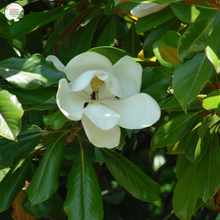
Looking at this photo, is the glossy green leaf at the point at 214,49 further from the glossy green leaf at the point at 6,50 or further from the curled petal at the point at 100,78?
the glossy green leaf at the point at 6,50

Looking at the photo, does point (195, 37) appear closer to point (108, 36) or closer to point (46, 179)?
point (108, 36)

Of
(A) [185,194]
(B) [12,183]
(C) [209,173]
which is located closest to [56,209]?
(B) [12,183]

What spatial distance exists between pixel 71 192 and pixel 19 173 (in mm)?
266

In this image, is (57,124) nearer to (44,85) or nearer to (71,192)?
(44,85)

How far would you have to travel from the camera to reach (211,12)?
0.86m

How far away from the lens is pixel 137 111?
0.86 metres

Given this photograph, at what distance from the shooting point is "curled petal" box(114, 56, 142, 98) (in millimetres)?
912

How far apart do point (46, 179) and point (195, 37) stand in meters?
0.70

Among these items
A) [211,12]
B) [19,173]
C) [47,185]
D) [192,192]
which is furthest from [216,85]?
[19,173]

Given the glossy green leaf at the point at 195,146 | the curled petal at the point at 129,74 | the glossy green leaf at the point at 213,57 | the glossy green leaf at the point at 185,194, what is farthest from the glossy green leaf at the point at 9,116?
the glossy green leaf at the point at 185,194

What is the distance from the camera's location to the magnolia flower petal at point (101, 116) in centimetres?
77

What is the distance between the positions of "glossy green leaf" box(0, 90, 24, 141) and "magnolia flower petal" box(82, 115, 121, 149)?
0.19m

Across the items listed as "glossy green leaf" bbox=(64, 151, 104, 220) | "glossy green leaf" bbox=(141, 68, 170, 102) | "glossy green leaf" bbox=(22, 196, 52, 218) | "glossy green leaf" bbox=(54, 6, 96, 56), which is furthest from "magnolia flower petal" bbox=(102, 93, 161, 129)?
"glossy green leaf" bbox=(22, 196, 52, 218)

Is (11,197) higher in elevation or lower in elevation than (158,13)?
lower
